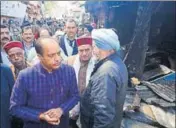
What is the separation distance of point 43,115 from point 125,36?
5994 mm

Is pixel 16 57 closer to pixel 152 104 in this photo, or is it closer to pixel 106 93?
pixel 106 93

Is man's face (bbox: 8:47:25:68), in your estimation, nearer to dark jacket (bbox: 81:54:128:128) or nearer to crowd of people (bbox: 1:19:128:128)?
crowd of people (bbox: 1:19:128:128)

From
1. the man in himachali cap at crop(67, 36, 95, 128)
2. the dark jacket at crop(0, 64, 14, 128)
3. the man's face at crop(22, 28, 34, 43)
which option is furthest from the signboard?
the dark jacket at crop(0, 64, 14, 128)

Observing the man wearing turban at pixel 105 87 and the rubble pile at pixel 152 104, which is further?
the rubble pile at pixel 152 104

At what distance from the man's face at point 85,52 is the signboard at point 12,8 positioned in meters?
3.38

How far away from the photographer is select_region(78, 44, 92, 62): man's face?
10.9ft

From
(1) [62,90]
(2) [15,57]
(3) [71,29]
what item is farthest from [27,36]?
(1) [62,90]

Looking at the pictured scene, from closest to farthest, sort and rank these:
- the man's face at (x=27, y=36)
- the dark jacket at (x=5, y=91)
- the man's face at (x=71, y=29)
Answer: the dark jacket at (x=5, y=91)
the man's face at (x=71, y=29)
the man's face at (x=27, y=36)

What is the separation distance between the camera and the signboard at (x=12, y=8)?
6.12m

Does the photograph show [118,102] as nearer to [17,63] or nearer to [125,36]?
[17,63]

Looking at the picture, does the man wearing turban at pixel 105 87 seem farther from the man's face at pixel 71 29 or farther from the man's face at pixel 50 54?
the man's face at pixel 71 29

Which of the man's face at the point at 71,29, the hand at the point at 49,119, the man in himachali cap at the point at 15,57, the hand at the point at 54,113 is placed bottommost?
the hand at the point at 49,119

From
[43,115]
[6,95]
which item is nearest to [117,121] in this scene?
[43,115]

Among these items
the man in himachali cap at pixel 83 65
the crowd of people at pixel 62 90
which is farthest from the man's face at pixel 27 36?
the crowd of people at pixel 62 90
